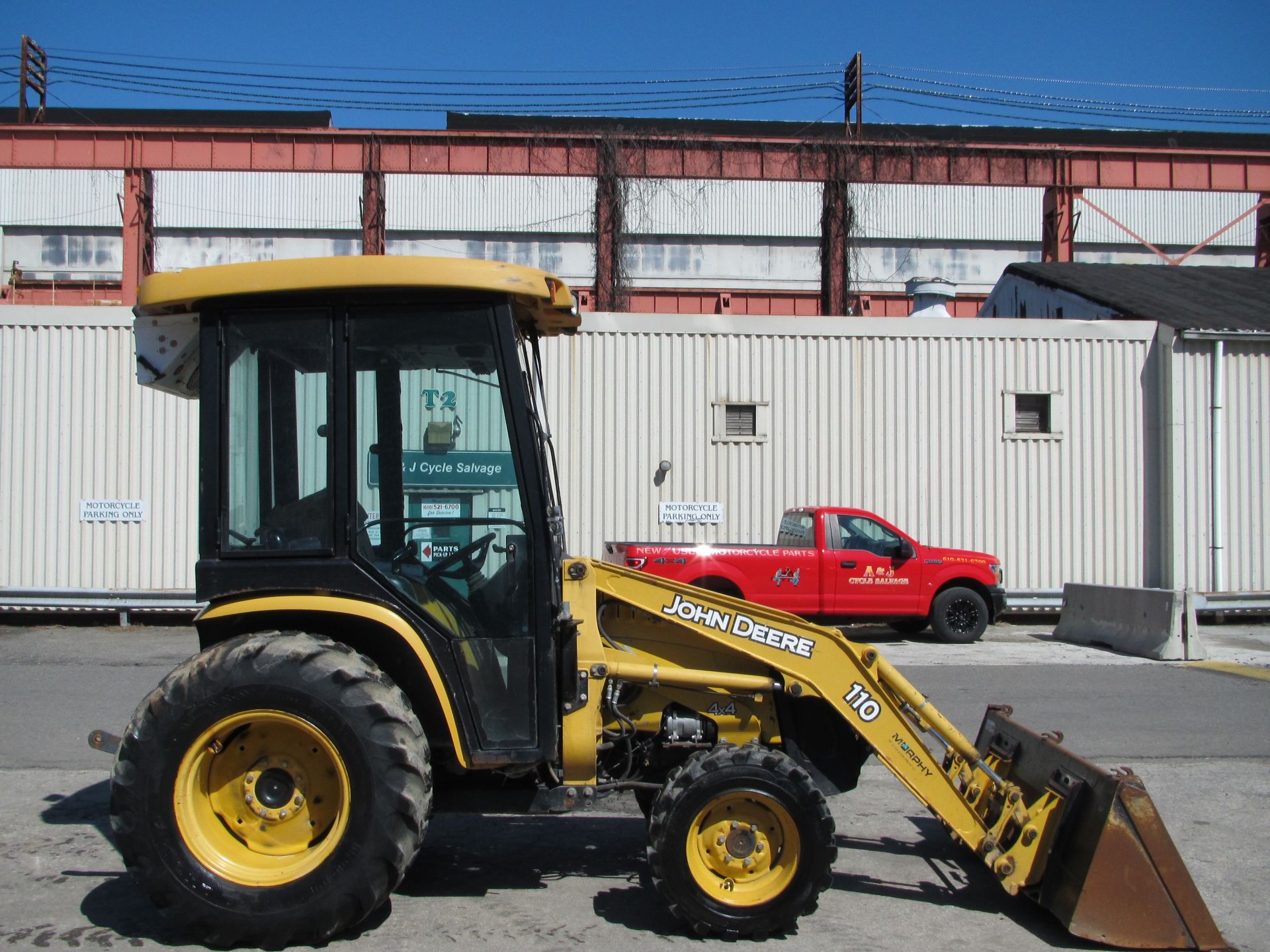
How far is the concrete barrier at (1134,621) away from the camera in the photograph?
1205 cm

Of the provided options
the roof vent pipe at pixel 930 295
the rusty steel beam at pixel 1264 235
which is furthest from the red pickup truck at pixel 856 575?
the rusty steel beam at pixel 1264 235

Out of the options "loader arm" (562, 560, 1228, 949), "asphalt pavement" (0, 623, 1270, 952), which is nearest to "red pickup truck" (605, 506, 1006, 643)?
"asphalt pavement" (0, 623, 1270, 952)

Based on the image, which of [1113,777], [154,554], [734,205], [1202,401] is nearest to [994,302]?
[1202,401]

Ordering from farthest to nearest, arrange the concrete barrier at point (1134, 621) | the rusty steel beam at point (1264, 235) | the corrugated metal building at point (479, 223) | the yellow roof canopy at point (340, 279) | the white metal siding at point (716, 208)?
1. the white metal siding at point (716, 208)
2. the corrugated metal building at point (479, 223)
3. the rusty steel beam at point (1264, 235)
4. the concrete barrier at point (1134, 621)
5. the yellow roof canopy at point (340, 279)

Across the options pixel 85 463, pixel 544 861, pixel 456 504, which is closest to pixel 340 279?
pixel 456 504

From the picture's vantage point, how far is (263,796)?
4051 mm

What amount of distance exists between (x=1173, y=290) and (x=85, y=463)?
18539mm

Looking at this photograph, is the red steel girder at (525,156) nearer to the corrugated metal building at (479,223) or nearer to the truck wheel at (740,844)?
the corrugated metal building at (479,223)

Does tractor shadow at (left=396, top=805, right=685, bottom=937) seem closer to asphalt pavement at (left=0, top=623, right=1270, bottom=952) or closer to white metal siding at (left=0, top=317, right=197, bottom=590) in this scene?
asphalt pavement at (left=0, top=623, right=1270, bottom=952)

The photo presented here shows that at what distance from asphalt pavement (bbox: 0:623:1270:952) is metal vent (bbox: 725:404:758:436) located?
718cm

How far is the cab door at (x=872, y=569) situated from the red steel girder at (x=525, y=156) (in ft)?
68.7

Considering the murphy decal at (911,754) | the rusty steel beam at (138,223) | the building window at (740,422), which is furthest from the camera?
the rusty steel beam at (138,223)

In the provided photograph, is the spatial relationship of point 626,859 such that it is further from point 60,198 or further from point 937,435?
point 60,198

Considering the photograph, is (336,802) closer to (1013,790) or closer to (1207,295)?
(1013,790)
